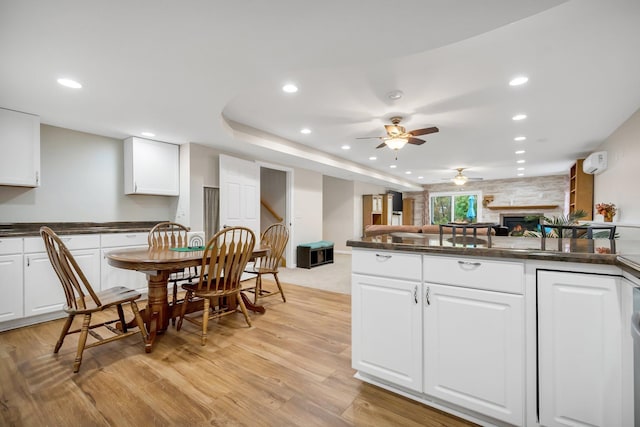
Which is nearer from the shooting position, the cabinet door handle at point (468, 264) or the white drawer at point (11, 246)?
the cabinet door handle at point (468, 264)

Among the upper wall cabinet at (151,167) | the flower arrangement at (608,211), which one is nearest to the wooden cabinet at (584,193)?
the flower arrangement at (608,211)

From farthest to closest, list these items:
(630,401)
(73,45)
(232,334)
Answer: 1. (232,334)
2. (73,45)
3. (630,401)

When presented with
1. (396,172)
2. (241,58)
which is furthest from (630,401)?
(396,172)

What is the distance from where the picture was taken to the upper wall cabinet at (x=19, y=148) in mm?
2826

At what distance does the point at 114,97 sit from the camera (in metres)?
2.58

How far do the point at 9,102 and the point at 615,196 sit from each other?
754 centimetres

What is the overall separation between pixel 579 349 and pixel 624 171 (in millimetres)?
4294

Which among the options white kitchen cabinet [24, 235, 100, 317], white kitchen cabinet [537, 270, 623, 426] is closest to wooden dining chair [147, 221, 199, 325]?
white kitchen cabinet [24, 235, 100, 317]

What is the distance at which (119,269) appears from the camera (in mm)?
3424

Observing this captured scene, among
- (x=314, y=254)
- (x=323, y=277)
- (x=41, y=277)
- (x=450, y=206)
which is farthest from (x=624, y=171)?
(x=41, y=277)

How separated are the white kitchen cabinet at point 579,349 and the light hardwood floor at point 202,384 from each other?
1.57 ft

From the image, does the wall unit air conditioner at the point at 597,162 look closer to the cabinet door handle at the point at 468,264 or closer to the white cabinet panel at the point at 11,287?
the cabinet door handle at the point at 468,264

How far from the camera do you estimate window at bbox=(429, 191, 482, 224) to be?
32.8 ft

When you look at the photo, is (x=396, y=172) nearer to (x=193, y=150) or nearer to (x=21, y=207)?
(x=193, y=150)
